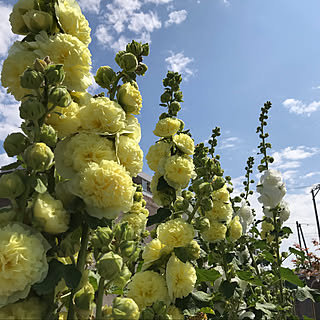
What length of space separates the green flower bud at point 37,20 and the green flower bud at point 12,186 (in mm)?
406

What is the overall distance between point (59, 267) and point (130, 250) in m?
0.17

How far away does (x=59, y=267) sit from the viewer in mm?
696

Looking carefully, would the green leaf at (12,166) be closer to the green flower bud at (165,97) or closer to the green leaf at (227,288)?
the green flower bud at (165,97)

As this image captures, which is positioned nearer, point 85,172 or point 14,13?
point 85,172

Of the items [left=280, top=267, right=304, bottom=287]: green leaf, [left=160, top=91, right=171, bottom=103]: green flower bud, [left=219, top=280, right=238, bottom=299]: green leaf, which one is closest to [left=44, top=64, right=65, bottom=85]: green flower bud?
[left=160, top=91, right=171, bottom=103]: green flower bud

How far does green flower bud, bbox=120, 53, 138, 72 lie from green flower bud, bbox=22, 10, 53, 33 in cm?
21

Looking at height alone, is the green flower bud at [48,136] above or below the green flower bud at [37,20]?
below

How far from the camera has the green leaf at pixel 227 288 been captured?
5.58 feet

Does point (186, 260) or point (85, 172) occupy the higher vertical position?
point (85, 172)

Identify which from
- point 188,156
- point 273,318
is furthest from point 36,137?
point 273,318

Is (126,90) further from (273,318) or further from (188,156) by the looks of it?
(273,318)

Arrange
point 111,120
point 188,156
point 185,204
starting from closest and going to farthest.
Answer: point 111,120
point 185,204
point 188,156

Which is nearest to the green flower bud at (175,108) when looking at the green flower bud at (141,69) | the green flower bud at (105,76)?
the green flower bud at (141,69)

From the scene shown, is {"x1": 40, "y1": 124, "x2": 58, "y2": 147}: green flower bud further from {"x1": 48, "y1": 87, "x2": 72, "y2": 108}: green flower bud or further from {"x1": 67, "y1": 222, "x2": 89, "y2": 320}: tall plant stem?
{"x1": 67, "y1": 222, "x2": 89, "y2": 320}: tall plant stem
